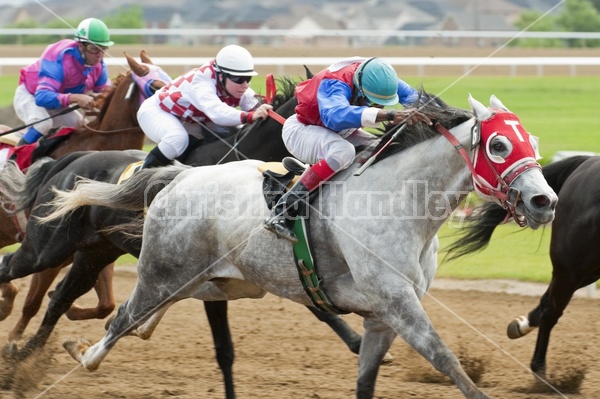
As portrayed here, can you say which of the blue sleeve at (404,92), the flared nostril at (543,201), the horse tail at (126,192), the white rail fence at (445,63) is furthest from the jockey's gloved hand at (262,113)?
the white rail fence at (445,63)

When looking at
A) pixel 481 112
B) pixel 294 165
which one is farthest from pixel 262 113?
pixel 481 112

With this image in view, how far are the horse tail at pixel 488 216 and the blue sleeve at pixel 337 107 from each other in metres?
1.98

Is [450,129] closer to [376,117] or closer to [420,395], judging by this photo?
[376,117]

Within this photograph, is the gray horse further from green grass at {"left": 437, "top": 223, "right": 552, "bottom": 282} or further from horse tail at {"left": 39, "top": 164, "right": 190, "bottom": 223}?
green grass at {"left": 437, "top": 223, "right": 552, "bottom": 282}

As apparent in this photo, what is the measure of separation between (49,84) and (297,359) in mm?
3090

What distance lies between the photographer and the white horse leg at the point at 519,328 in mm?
6301

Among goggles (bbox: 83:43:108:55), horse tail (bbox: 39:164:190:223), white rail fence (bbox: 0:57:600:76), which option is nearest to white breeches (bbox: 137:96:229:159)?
horse tail (bbox: 39:164:190:223)

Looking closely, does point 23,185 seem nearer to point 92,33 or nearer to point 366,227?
point 92,33

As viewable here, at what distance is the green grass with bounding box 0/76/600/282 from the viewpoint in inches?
374

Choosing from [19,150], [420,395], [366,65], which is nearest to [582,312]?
[420,395]

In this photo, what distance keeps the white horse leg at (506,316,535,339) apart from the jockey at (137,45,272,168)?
7.09 feet

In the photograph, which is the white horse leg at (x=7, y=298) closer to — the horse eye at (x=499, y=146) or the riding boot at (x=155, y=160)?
the riding boot at (x=155, y=160)

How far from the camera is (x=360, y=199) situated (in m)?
4.53

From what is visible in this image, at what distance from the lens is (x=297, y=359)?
649 cm
